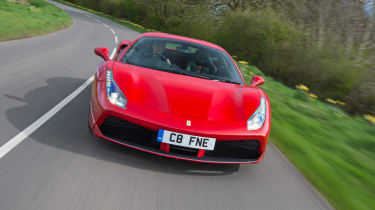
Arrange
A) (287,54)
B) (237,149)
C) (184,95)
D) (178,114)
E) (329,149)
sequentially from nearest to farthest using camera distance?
1. (178,114)
2. (237,149)
3. (184,95)
4. (329,149)
5. (287,54)

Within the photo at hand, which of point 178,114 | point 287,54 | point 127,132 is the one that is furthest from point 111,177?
point 287,54

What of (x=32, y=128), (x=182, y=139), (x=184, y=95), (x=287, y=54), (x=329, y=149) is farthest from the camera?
(x=287, y=54)

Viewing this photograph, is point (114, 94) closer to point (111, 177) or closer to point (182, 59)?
point (111, 177)

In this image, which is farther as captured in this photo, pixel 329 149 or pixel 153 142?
pixel 329 149

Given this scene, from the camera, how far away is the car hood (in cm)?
341

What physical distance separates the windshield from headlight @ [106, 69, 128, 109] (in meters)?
0.69

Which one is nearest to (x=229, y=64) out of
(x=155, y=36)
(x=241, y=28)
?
(x=155, y=36)

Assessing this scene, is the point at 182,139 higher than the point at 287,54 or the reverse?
higher

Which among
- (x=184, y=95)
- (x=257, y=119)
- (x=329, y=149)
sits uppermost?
(x=184, y=95)

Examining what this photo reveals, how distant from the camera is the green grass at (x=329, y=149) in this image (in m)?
3.51

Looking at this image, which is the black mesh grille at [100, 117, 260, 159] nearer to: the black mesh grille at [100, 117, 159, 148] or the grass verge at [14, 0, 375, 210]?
the black mesh grille at [100, 117, 159, 148]

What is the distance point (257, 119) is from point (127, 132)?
130 centimetres

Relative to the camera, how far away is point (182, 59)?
4.92 m

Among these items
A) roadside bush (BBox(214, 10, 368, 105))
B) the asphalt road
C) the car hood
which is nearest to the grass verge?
the asphalt road
